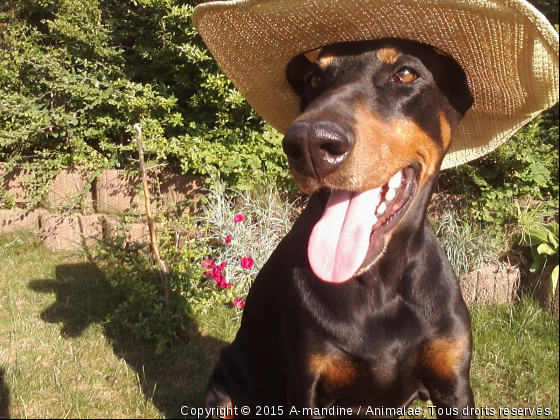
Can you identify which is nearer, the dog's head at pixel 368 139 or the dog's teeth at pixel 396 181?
the dog's head at pixel 368 139

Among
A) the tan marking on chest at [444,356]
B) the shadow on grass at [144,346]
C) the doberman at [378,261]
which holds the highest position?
the doberman at [378,261]

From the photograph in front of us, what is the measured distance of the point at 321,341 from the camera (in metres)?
2.03

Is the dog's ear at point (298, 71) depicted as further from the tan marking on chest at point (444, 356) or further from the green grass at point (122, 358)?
the green grass at point (122, 358)

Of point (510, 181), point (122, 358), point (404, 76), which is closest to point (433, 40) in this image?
point (404, 76)

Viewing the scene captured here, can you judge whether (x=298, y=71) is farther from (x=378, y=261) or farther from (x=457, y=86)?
(x=378, y=261)

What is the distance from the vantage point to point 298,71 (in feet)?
8.14

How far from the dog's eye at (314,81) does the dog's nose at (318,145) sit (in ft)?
1.75

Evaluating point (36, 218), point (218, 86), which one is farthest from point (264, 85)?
point (36, 218)

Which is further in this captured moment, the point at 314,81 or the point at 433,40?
the point at 314,81

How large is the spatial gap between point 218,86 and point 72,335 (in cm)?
271

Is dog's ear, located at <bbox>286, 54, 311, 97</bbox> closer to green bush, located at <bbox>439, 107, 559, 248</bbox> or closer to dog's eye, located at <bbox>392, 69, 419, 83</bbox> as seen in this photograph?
dog's eye, located at <bbox>392, 69, 419, 83</bbox>

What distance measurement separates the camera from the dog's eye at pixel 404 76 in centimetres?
198

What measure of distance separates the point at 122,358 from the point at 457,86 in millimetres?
2470

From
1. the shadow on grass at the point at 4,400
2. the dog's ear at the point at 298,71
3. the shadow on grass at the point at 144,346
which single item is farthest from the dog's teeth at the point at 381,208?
the shadow on grass at the point at 4,400
